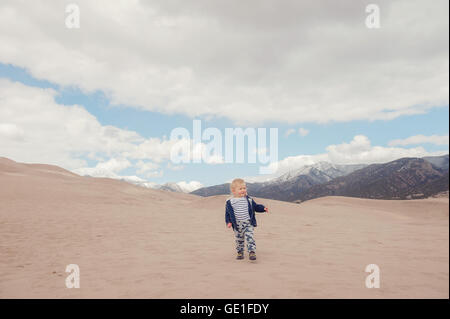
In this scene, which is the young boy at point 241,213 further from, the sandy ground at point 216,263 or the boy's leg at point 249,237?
the sandy ground at point 216,263

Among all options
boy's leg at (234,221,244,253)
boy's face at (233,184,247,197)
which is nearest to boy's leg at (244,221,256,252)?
boy's leg at (234,221,244,253)

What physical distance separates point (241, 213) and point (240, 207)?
0.49 ft

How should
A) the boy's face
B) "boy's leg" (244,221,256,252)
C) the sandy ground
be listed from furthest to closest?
the boy's face < "boy's leg" (244,221,256,252) < the sandy ground

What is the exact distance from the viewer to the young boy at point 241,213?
267 inches

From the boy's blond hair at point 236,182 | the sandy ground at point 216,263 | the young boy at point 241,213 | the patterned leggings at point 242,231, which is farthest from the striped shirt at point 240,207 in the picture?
the sandy ground at point 216,263

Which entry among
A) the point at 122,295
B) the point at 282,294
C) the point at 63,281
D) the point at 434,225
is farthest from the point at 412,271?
the point at 63,281

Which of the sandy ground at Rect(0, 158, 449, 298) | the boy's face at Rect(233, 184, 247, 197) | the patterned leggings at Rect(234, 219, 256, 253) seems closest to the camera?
the sandy ground at Rect(0, 158, 449, 298)

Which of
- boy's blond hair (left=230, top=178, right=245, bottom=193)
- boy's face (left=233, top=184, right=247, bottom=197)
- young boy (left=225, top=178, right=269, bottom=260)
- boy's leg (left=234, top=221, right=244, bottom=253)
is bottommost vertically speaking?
boy's leg (left=234, top=221, right=244, bottom=253)

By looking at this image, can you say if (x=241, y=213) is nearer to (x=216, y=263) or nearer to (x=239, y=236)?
(x=239, y=236)

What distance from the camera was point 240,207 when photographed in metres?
6.92

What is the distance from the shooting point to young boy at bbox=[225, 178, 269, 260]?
6793 millimetres

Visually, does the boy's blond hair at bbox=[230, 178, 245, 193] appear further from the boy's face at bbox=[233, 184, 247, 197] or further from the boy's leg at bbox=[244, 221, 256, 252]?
the boy's leg at bbox=[244, 221, 256, 252]

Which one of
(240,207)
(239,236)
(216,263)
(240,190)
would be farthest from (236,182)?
(216,263)

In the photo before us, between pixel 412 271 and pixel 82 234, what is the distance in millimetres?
10863
